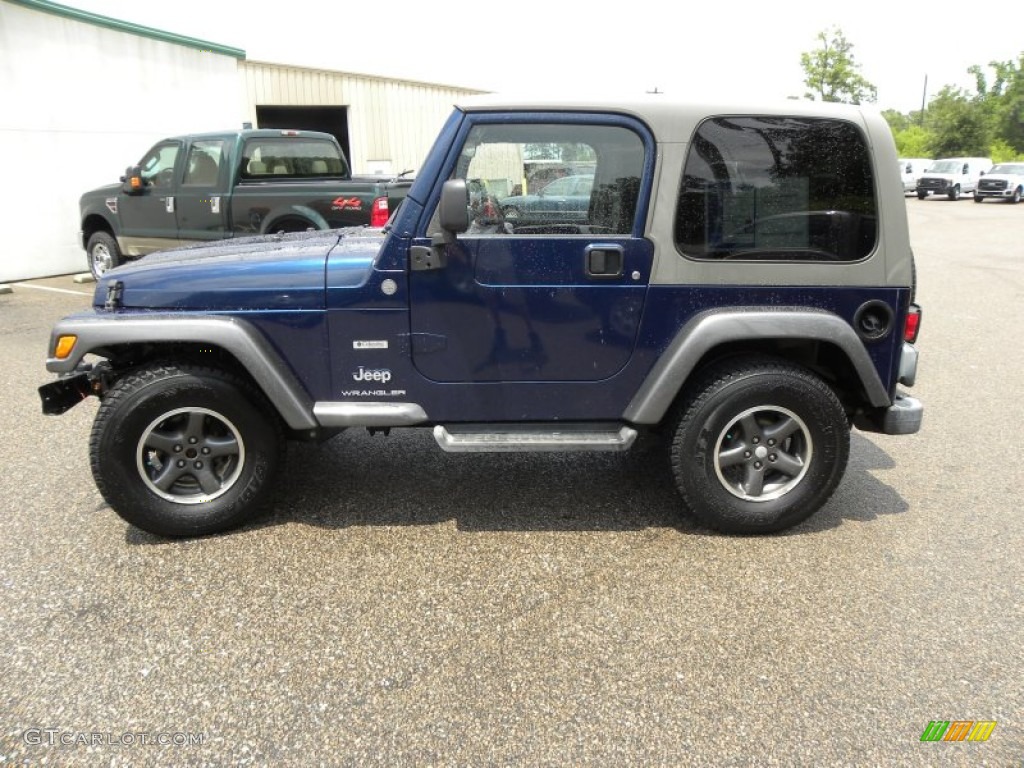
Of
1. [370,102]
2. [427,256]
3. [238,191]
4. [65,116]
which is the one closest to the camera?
[427,256]

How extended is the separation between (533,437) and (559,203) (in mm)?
1092

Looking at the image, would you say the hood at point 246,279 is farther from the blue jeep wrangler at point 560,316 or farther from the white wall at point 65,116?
the white wall at point 65,116

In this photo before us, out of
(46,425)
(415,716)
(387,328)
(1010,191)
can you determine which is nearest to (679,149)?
(387,328)

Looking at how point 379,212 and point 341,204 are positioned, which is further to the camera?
point 341,204

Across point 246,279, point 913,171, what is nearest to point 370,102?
point 246,279

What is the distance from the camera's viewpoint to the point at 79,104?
12.4 meters

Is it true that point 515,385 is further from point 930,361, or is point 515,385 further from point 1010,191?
point 1010,191

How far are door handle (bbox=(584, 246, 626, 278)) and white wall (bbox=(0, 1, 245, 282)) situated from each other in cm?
1156

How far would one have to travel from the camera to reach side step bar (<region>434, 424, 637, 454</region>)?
3516 mm

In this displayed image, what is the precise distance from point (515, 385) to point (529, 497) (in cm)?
82

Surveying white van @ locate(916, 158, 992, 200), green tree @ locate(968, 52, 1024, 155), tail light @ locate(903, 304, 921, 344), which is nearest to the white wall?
tail light @ locate(903, 304, 921, 344)

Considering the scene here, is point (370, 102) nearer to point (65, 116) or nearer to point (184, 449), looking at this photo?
point (65, 116)

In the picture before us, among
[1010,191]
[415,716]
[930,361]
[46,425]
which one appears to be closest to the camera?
[415,716]

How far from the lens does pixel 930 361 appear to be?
22.8 feet
